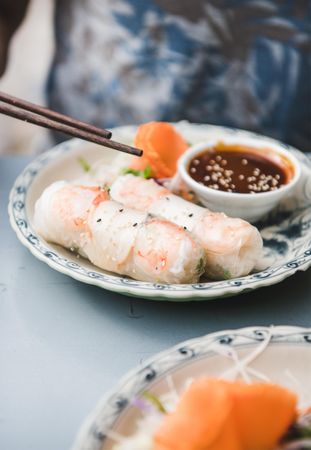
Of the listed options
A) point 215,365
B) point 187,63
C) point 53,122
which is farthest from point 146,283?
point 187,63

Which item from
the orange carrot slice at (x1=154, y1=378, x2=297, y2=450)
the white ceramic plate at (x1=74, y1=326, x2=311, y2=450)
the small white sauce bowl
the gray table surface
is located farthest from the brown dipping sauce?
the orange carrot slice at (x1=154, y1=378, x2=297, y2=450)

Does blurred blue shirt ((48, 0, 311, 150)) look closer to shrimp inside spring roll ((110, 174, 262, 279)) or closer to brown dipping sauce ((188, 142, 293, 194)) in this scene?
brown dipping sauce ((188, 142, 293, 194))

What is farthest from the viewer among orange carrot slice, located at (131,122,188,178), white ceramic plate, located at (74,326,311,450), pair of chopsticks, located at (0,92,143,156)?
orange carrot slice, located at (131,122,188,178)

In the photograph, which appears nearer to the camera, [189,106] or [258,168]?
[258,168]

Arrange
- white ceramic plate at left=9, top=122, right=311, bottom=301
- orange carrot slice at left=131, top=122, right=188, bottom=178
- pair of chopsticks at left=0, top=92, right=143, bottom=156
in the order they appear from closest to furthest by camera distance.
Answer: white ceramic plate at left=9, top=122, right=311, bottom=301, pair of chopsticks at left=0, top=92, right=143, bottom=156, orange carrot slice at left=131, top=122, right=188, bottom=178

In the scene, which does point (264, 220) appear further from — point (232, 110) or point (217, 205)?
point (232, 110)

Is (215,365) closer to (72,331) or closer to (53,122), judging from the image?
(72,331)

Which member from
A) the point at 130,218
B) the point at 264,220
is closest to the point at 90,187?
the point at 130,218
